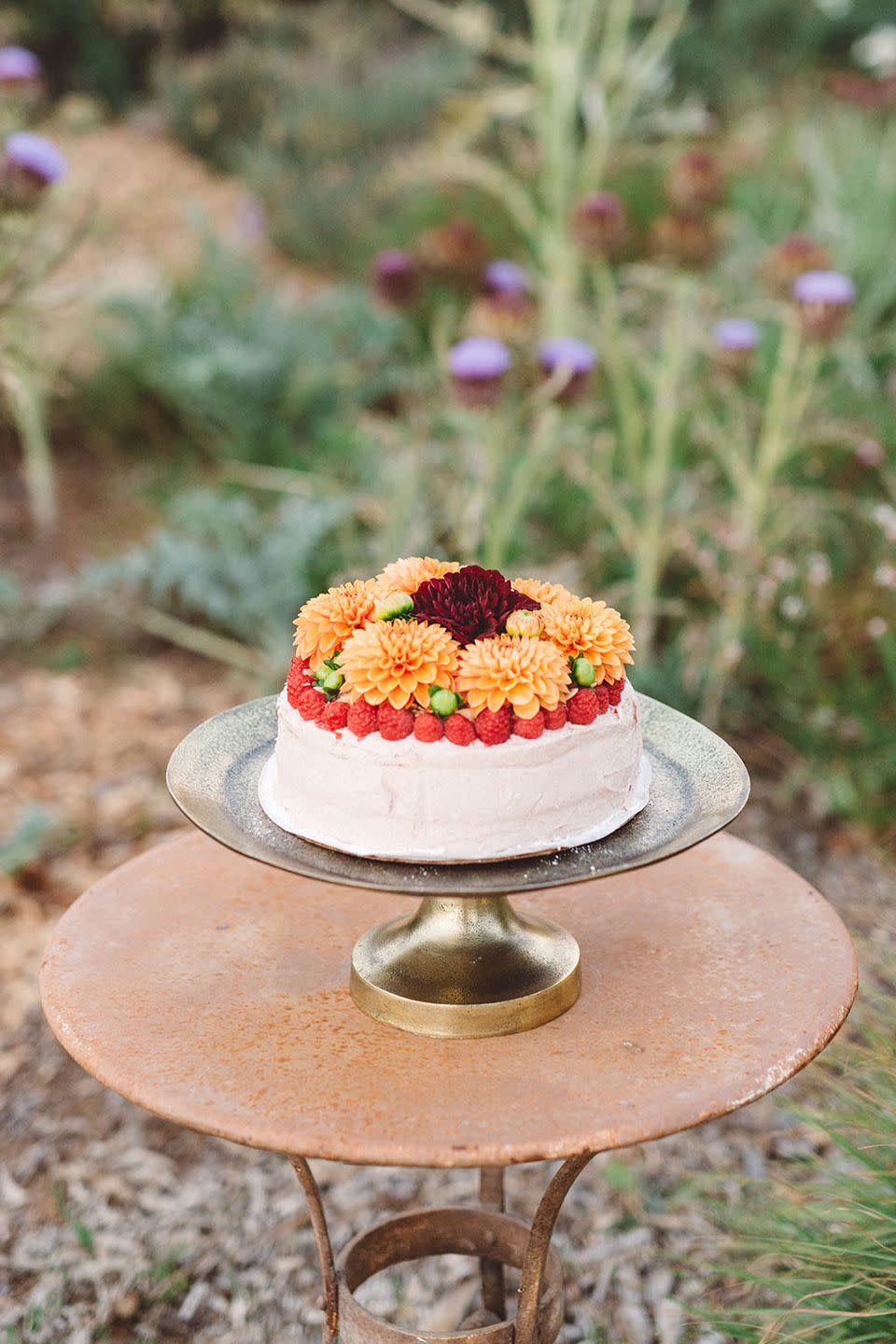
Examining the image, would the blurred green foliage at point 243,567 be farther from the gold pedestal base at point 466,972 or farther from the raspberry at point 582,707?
the raspberry at point 582,707

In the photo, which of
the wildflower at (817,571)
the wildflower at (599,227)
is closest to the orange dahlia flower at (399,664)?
the wildflower at (817,571)

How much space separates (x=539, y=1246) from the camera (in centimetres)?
130

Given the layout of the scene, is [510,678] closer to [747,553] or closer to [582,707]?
[582,707]

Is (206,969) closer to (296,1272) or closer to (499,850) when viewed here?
(499,850)

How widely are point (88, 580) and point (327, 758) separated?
2.14m

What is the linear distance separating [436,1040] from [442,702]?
1.07 feet

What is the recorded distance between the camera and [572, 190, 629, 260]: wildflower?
112 inches

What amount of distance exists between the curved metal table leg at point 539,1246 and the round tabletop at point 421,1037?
0.12 m

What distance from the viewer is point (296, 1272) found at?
69.4 inches

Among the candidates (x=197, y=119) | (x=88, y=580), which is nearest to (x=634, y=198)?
(x=197, y=119)

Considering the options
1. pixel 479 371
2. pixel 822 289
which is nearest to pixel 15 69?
pixel 479 371

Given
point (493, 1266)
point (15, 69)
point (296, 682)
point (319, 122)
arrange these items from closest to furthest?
point (296, 682)
point (493, 1266)
point (15, 69)
point (319, 122)

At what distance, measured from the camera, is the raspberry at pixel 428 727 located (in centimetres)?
117

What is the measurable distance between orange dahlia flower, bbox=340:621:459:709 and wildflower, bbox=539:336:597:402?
1.46 m
